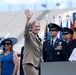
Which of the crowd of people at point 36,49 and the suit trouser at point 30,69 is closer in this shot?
the crowd of people at point 36,49

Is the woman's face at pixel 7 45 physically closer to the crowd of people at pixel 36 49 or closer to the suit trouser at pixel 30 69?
the crowd of people at pixel 36 49

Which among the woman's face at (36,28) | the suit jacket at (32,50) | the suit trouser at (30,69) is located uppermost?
the woman's face at (36,28)

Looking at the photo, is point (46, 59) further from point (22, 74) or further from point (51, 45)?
point (22, 74)

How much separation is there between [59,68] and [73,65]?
0.13m

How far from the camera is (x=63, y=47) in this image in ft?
15.1

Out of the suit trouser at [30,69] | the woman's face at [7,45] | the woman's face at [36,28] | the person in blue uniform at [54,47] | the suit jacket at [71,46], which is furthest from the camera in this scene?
the woman's face at [7,45]

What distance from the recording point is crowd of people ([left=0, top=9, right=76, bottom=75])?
465 centimetres

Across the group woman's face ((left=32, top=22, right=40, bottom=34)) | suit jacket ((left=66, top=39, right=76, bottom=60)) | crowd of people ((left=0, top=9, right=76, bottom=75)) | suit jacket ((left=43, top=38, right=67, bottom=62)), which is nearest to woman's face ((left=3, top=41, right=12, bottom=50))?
crowd of people ((left=0, top=9, right=76, bottom=75))

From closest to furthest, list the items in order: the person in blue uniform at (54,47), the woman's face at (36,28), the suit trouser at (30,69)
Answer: the person in blue uniform at (54,47)
the woman's face at (36,28)
the suit trouser at (30,69)

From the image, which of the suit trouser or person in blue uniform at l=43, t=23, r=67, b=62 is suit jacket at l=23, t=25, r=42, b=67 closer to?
the suit trouser

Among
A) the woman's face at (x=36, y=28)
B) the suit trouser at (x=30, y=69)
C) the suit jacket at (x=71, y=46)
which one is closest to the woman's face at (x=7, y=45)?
the suit trouser at (x=30, y=69)

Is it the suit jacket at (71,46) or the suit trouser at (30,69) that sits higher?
the suit jacket at (71,46)

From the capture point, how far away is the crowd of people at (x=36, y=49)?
465 centimetres

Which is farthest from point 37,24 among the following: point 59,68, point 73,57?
point 59,68
